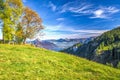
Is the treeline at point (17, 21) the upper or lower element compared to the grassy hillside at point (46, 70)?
upper

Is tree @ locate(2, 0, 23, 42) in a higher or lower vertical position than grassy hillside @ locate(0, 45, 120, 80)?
higher

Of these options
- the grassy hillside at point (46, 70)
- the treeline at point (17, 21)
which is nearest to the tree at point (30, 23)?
the treeline at point (17, 21)

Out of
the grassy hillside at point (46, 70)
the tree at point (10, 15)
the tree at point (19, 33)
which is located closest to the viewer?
the grassy hillside at point (46, 70)

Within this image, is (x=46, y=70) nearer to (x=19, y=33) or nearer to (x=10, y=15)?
(x=10, y=15)

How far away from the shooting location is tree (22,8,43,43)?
7888 centimetres

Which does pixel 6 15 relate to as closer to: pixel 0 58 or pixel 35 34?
pixel 35 34

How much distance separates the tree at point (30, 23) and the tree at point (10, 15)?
11718 mm

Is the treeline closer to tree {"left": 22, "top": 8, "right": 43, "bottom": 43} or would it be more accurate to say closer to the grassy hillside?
tree {"left": 22, "top": 8, "right": 43, "bottom": 43}

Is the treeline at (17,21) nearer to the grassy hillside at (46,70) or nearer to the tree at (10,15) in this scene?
the tree at (10,15)

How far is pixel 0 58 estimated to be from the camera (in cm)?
2808

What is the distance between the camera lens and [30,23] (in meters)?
81.4

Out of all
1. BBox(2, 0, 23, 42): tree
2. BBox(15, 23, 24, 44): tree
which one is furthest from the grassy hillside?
BBox(15, 23, 24, 44): tree

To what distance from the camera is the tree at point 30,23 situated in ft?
259

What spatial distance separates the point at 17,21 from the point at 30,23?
13.3 metres
